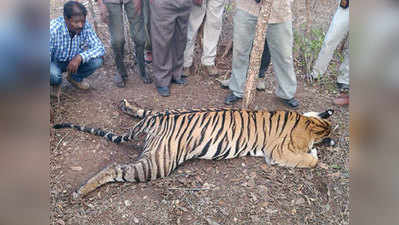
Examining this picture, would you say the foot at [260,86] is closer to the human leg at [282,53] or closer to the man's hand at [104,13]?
the human leg at [282,53]

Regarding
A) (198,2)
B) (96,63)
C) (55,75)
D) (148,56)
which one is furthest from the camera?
(198,2)

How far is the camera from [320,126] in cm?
270

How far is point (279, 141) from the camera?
9.32ft

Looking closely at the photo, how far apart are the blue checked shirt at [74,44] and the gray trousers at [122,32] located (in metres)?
0.12

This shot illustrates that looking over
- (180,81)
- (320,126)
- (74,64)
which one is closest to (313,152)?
(320,126)

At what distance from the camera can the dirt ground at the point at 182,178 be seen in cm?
186

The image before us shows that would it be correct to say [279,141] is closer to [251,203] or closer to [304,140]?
[304,140]

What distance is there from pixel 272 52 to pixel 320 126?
90cm

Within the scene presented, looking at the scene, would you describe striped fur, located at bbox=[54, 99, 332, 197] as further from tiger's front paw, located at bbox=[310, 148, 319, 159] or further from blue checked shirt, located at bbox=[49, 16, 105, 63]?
blue checked shirt, located at bbox=[49, 16, 105, 63]

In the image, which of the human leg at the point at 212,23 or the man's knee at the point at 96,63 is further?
the human leg at the point at 212,23

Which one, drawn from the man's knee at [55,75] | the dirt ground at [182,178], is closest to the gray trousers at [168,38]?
the dirt ground at [182,178]

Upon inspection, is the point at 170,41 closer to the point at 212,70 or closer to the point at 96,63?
the point at 212,70
